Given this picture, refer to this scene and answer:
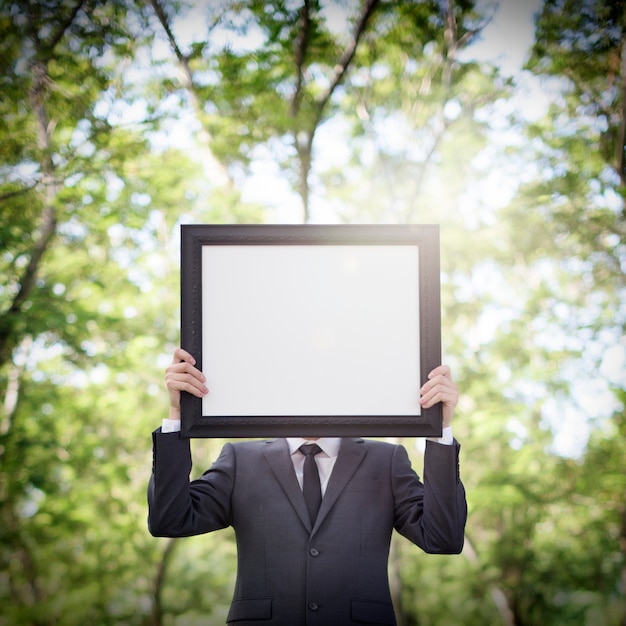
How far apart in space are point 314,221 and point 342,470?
4400 millimetres

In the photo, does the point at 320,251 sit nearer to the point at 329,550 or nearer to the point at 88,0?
the point at 329,550

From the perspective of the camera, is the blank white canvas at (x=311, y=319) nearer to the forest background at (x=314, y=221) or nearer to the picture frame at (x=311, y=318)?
the picture frame at (x=311, y=318)

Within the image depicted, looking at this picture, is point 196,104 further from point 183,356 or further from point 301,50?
point 183,356

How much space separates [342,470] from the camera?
2146mm

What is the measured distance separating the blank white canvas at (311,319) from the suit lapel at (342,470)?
0.46 metres

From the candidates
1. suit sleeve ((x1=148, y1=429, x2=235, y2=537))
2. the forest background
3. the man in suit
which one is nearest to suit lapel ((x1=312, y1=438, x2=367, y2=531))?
the man in suit

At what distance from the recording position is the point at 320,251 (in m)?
1.86

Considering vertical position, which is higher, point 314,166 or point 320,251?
point 314,166

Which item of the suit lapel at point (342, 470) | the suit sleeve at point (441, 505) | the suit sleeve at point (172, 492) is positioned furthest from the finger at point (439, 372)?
the suit sleeve at point (172, 492)

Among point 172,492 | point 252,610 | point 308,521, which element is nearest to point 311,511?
point 308,521

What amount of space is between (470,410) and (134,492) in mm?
3637

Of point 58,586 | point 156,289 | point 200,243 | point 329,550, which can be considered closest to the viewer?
point 200,243

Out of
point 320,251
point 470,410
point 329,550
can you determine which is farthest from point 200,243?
point 470,410

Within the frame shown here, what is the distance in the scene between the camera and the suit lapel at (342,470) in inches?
82.0
